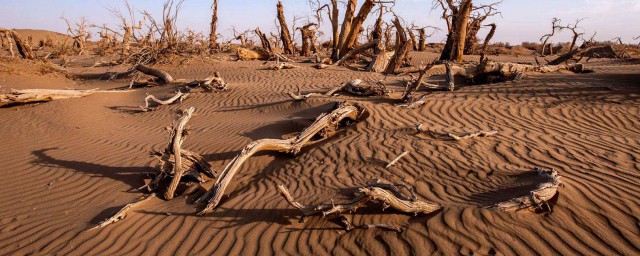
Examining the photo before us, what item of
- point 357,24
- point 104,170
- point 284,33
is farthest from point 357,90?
point 284,33

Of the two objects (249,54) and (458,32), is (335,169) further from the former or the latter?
(249,54)

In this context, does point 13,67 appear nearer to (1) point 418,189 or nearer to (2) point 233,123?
(2) point 233,123

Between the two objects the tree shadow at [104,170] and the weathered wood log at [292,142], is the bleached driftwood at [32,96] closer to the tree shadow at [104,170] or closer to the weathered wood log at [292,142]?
the tree shadow at [104,170]

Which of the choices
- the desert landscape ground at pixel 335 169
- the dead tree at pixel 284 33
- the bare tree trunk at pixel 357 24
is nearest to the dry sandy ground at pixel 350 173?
the desert landscape ground at pixel 335 169

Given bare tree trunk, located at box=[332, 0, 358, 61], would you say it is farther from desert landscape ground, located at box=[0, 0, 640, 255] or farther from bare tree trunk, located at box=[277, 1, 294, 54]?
desert landscape ground, located at box=[0, 0, 640, 255]

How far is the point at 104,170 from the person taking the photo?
17.4ft

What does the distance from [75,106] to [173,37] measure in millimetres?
6186

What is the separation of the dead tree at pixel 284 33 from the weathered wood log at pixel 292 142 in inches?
466

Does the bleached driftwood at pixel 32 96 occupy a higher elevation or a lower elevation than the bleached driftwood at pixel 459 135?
higher

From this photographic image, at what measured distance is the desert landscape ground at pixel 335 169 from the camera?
3115 mm

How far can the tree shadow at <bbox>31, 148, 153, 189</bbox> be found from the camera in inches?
196

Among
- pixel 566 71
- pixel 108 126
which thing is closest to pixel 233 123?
pixel 108 126

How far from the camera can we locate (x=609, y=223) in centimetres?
296

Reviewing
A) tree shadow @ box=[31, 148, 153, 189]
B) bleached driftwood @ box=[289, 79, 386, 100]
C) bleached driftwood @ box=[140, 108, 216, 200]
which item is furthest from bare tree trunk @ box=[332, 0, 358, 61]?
bleached driftwood @ box=[140, 108, 216, 200]
